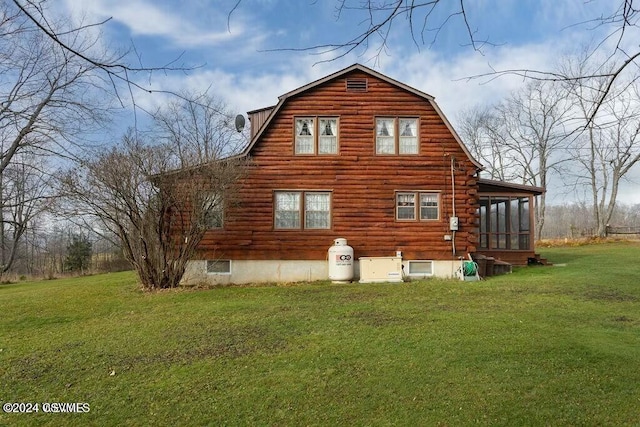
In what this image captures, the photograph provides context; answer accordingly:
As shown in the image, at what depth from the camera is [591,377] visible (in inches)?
201

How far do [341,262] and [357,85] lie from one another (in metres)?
6.09

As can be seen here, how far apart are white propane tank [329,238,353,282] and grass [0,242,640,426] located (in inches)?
122

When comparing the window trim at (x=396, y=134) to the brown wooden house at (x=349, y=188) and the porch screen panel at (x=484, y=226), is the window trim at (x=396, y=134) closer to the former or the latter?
the brown wooden house at (x=349, y=188)

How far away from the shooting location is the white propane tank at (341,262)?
1359 cm

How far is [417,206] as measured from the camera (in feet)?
48.2

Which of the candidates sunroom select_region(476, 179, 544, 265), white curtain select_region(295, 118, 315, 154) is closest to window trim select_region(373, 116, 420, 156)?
white curtain select_region(295, 118, 315, 154)

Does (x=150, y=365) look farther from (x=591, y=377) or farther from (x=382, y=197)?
(x=382, y=197)

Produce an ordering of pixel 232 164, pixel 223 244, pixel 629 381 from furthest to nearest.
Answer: pixel 223 244 < pixel 232 164 < pixel 629 381

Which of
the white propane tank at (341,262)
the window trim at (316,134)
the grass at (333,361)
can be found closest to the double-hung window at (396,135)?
the window trim at (316,134)

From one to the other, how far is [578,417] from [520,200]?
16.2 meters

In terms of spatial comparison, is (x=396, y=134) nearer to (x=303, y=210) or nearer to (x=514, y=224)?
(x=303, y=210)

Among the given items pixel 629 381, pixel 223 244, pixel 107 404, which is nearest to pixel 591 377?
pixel 629 381

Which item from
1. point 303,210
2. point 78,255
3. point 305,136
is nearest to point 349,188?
point 303,210

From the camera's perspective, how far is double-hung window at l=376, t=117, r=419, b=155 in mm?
14859
